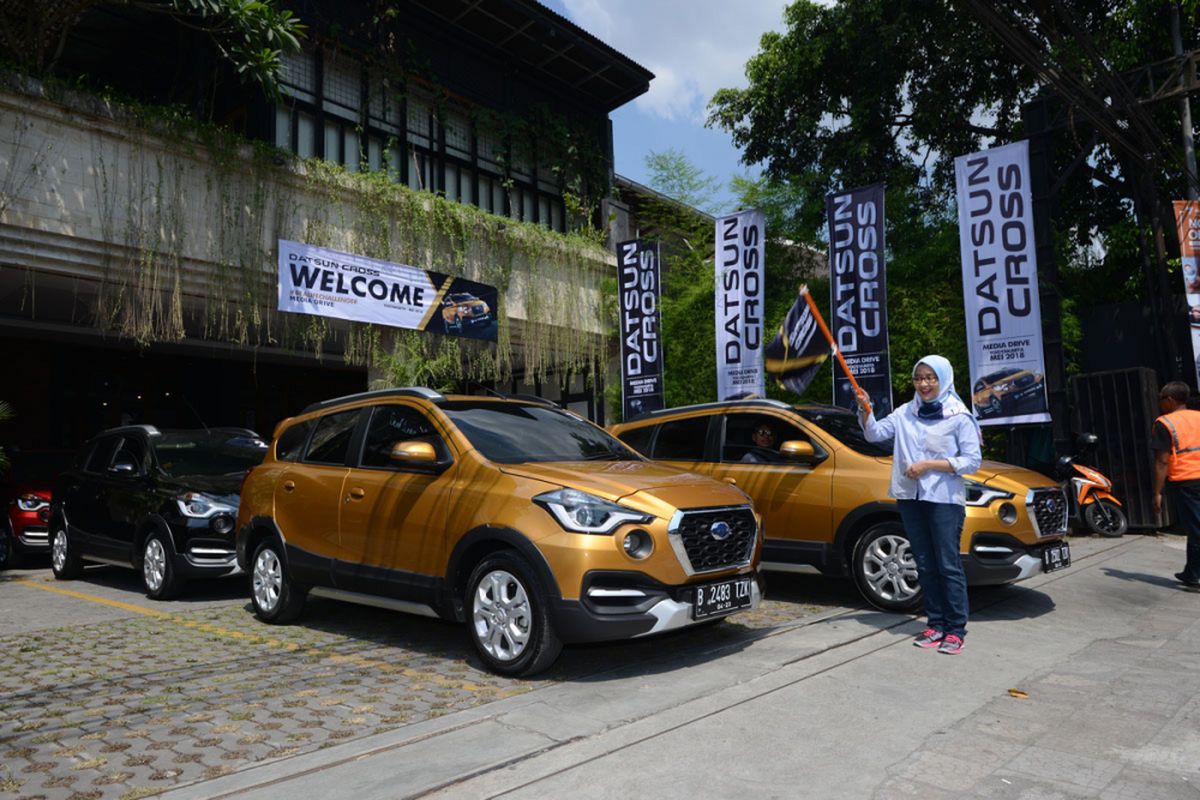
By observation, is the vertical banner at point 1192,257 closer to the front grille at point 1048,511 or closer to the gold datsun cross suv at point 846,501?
the front grille at point 1048,511

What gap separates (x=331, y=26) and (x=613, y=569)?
44.2 feet

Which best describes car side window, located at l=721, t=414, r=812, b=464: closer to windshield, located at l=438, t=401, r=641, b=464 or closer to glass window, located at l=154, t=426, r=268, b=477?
windshield, located at l=438, t=401, r=641, b=464

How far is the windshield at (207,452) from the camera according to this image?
31.4ft

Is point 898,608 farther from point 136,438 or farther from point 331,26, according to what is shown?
point 331,26

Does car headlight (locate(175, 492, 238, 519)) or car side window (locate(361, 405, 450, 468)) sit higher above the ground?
car side window (locate(361, 405, 450, 468))

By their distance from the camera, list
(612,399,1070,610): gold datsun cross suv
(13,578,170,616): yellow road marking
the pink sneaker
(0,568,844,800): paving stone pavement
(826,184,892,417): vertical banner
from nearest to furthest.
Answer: (0,568,844,800): paving stone pavement
the pink sneaker
(612,399,1070,610): gold datsun cross suv
(13,578,170,616): yellow road marking
(826,184,892,417): vertical banner

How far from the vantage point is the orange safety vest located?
7895 mm

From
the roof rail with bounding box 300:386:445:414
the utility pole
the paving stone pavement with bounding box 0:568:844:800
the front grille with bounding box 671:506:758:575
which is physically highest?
the utility pole

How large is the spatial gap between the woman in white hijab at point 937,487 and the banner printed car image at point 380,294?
9944 mm

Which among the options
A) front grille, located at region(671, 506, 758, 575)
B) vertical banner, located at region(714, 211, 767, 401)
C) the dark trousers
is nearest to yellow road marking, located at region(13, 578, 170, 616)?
front grille, located at region(671, 506, 758, 575)

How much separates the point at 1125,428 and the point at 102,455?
46.3 ft

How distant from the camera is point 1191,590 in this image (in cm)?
807

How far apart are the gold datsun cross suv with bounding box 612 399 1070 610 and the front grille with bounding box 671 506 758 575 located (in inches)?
69.7

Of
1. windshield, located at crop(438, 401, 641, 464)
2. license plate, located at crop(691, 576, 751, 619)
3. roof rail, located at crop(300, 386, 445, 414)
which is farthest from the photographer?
roof rail, located at crop(300, 386, 445, 414)
